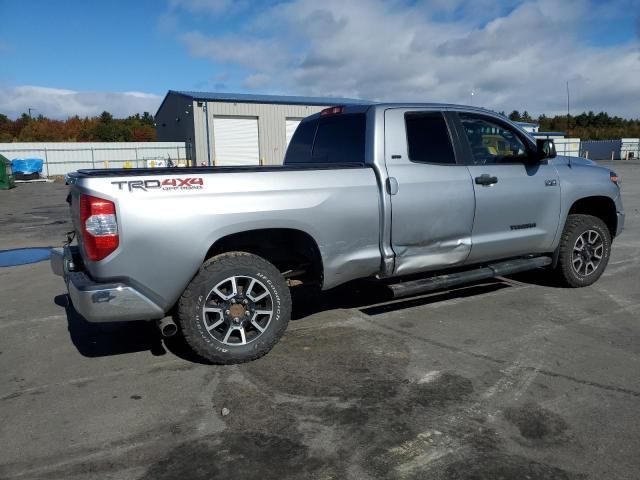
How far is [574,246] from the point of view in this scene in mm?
5938

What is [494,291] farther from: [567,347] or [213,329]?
[213,329]

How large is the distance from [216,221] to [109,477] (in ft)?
5.87

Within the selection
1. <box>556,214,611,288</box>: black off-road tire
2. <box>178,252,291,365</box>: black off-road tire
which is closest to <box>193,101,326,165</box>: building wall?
<box>556,214,611,288</box>: black off-road tire

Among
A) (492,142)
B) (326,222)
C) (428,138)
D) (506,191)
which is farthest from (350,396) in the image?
(492,142)

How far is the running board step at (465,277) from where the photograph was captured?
15.4 feet

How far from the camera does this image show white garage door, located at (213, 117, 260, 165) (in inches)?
1377

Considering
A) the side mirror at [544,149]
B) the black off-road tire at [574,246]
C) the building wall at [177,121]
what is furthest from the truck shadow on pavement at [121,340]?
the building wall at [177,121]

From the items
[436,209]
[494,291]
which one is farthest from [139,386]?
[494,291]

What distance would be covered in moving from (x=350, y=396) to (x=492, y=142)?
10.4ft

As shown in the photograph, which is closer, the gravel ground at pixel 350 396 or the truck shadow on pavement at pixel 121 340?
the gravel ground at pixel 350 396

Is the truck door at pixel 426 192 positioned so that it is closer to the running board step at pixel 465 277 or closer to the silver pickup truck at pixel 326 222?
the silver pickup truck at pixel 326 222

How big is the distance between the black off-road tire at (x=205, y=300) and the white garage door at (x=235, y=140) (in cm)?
3141

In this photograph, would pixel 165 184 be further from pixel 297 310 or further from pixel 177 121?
pixel 177 121

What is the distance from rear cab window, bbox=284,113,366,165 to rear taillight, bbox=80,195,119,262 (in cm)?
218
